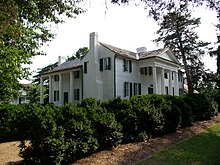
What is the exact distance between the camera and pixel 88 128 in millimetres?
7781

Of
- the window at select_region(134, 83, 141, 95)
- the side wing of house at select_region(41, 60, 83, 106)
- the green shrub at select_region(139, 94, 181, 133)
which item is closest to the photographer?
the green shrub at select_region(139, 94, 181, 133)

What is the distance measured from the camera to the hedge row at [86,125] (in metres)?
6.79

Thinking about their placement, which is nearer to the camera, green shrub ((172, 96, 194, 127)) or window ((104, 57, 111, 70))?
green shrub ((172, 96, 194, 127))

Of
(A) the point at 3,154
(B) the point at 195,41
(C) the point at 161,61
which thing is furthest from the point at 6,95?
(B) the point at 195,41

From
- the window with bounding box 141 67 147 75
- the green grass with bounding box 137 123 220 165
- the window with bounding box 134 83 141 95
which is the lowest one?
the green grass with bounding box 137 123 220 165

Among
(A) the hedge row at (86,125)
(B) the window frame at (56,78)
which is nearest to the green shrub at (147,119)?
(A) the hedge row at (86,125)

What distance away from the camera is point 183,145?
389 inches

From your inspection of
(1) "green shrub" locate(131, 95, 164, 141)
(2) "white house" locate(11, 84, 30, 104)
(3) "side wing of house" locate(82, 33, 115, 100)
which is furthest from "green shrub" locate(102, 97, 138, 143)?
(3) "side wing of house" locate(82, 33, 115, 100)

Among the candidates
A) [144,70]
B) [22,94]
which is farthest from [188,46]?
[22,94]

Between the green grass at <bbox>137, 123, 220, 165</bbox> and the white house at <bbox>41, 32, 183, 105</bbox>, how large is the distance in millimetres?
18529

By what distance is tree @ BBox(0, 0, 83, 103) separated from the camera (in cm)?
750

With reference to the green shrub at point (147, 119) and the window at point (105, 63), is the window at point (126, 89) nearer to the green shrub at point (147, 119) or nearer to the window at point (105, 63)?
the window at point (105, 63)

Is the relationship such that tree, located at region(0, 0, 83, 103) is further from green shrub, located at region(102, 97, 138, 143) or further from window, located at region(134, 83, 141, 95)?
window, located at region(134, 83, 141, 95)

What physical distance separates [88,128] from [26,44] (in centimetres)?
1019
